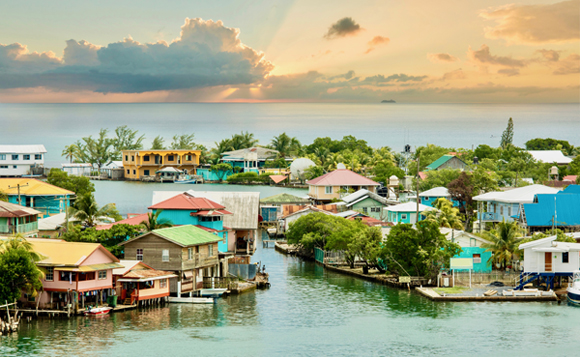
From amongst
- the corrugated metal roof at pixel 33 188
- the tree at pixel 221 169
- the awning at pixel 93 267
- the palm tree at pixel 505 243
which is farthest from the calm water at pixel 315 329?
the tree at pixel 221 169

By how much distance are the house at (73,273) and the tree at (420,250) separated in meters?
18.2

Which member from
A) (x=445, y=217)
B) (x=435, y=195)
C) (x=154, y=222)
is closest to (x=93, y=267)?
(x=154, y=222)

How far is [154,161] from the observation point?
148250 mm

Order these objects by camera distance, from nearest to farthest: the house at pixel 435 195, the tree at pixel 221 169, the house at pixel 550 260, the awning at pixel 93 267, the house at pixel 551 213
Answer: the awning at pixel 93 267 → the house at pixel 550 260 → the house at pixel 551 213 → the house at pixel 435 195 → the tree at pixel 221 169

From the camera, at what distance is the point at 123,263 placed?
44.3 metres

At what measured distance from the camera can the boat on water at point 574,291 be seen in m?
45.2

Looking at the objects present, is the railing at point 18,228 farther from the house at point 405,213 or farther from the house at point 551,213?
the house at point 551,213

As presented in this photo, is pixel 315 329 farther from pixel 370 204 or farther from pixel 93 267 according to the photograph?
pixel 370 204

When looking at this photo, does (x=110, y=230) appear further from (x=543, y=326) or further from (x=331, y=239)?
(x=543, y=326)

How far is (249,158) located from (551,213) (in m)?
90.2

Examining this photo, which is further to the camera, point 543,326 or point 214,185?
point 214,185

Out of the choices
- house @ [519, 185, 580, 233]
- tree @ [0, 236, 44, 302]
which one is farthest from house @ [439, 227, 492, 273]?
tree @ [0, 236, 44, 302]

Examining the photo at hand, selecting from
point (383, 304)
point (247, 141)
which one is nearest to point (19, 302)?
point (383, 304)

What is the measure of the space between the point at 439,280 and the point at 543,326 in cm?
922
